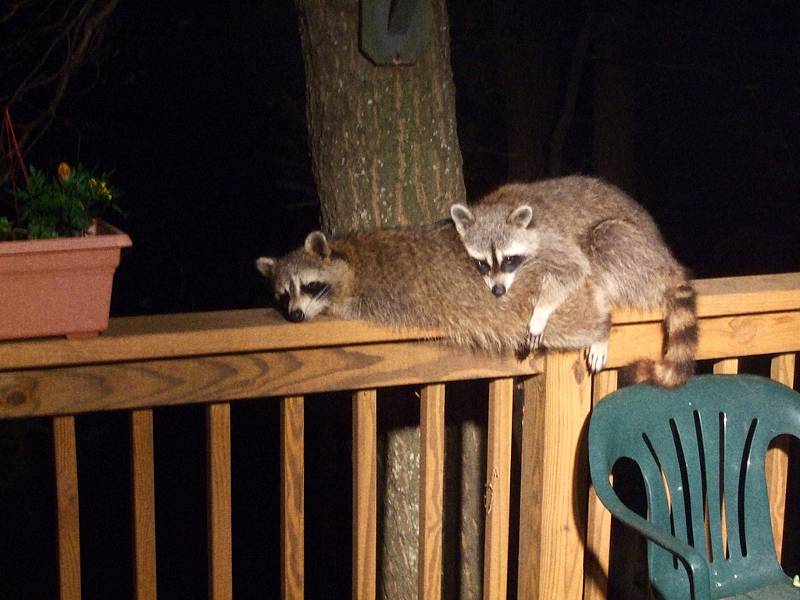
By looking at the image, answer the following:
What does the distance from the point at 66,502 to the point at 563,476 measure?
109 cm

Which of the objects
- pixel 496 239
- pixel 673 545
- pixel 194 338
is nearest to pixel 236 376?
pixel 194 338

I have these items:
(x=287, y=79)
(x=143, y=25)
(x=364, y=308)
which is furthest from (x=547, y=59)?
(x=364, y=308)

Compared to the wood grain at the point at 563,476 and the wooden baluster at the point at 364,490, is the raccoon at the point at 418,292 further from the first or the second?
the wooden baluster at the point at 364,490

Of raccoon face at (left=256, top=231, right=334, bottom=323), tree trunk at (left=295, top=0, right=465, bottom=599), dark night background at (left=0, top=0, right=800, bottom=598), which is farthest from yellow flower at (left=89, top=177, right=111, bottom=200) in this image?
dark night background at (left=0, top=0, right=800, bottom=598)

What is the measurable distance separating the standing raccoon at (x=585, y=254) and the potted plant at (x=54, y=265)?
96 cm

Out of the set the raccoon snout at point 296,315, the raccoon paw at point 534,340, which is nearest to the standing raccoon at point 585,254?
the raccoon paw at point 534,340

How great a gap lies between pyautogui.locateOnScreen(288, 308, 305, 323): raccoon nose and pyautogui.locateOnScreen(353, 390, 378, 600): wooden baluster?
7.9 inches

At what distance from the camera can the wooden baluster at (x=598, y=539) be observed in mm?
2549

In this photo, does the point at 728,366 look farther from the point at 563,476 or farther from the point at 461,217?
the point at 461,217

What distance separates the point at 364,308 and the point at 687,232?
482 centimetres

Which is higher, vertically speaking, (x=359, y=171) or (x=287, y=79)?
(x=287, y=79)

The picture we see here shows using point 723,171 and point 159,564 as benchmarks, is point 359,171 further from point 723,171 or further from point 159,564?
point 723,171

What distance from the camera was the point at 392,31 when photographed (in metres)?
2.97

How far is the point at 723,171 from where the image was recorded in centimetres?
699
